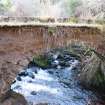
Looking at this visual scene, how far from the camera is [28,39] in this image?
6.49 meters

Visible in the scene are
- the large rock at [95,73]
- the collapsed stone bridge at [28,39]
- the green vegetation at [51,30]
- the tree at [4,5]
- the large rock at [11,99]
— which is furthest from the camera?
the large rock at [95,73]

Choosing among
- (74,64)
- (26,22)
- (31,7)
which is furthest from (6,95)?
(74,64)

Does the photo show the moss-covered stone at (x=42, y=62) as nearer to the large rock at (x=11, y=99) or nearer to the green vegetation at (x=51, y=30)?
A: the large rock at (x=11, y=99)

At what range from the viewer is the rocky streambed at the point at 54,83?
29.6ft

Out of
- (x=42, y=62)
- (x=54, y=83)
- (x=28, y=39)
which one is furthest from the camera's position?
(x=42, y=62)

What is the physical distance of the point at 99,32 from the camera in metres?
7.09

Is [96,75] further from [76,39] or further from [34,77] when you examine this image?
[76,39]

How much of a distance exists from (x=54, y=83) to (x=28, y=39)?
399cm

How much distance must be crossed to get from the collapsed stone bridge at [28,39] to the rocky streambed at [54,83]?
1.96 metres

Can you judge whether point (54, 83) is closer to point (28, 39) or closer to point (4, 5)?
point (4, 5)

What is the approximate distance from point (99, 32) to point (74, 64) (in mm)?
5062

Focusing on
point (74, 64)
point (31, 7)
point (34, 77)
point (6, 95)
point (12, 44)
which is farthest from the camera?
point (74, 64)

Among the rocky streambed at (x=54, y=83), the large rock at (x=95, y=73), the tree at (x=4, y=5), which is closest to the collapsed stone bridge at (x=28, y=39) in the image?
the tree at (x=4, y=5)

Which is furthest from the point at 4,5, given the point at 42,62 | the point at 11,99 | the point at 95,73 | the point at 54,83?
the point at 42,62
